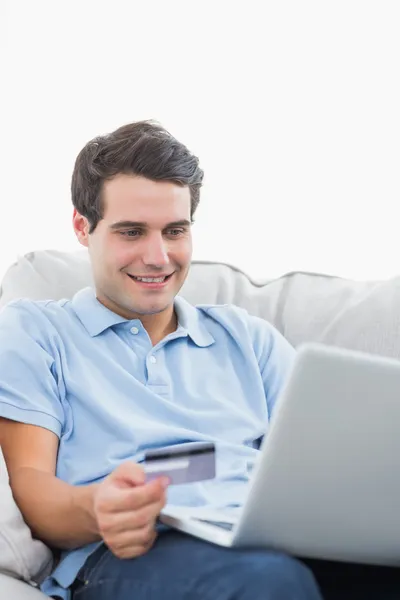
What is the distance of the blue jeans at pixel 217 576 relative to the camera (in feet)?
2.95

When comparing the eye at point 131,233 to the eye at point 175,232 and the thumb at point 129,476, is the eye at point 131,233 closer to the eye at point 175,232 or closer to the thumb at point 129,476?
the eye at point 175,232

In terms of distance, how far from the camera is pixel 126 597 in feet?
3.34

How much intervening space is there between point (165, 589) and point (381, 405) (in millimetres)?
342

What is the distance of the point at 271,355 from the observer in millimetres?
1576

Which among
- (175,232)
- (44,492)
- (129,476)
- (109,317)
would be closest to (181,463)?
(129,476)

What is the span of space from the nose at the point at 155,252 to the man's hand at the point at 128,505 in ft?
1.79

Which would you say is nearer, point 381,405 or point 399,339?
point 381,405

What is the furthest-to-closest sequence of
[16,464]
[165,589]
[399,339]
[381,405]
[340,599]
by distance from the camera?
[399,339] → [16,464] → [340,599] → [165,589] → [381,405]

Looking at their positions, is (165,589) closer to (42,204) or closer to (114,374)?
(114,374)

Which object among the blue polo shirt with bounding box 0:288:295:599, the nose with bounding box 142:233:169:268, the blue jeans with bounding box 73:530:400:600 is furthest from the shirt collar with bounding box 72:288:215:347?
the blue jeans with bounding box 73:530:400:600

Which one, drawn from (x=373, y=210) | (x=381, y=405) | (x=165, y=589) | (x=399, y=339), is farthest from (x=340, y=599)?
(x=373, y=210)

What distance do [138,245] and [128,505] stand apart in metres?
0.62

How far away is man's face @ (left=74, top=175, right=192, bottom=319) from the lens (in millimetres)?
1476

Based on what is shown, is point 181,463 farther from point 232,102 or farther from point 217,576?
point 232,102
